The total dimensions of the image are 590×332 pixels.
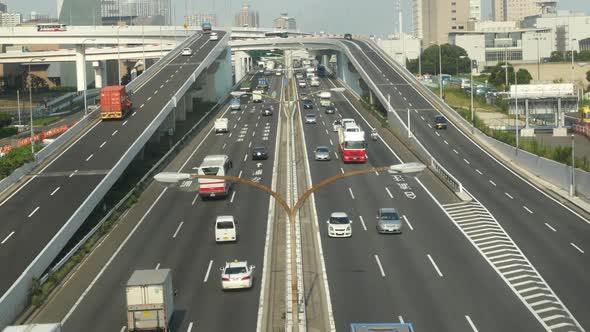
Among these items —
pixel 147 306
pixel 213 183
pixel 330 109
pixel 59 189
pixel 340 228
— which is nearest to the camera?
pixel 147 306

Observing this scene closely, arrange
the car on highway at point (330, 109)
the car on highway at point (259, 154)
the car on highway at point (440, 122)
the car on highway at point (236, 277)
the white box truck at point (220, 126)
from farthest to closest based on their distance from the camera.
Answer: the car on highway at point (330, 109) < the white box truck at point (220, 126) < the car on highway at point (440, 122) < the car on highway at point (259, 154) < the car on highway at point (236, 277)

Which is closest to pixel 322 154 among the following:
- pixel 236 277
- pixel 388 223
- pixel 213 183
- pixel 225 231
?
pixel 213 183

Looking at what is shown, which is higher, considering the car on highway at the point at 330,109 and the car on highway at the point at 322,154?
the car on highway at the point at 330,109

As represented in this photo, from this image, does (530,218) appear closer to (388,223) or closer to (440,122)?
(388,223)

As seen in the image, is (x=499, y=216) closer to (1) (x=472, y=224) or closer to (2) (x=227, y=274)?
(1) (x=472, y=224)

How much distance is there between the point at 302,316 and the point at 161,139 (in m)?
57.7

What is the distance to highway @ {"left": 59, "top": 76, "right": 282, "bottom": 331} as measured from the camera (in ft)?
109

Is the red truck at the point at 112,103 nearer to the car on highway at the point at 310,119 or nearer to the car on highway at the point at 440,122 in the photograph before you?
the car on highway at the point at 310,119

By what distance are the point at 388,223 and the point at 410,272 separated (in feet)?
27.0

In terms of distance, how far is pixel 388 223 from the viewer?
4703 centimetres

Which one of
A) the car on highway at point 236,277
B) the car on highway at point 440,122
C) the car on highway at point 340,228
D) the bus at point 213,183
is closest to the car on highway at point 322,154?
the bus at point 213,183

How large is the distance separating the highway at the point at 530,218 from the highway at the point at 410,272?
1911 millimetres

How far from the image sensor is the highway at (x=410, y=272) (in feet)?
105

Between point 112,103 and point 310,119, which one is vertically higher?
point 112,103
